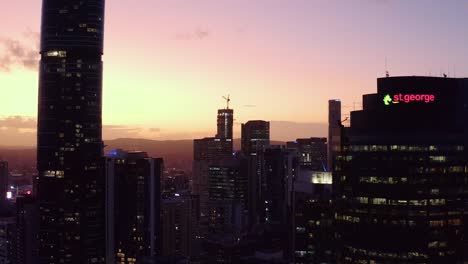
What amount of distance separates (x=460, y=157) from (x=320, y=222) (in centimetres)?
4860

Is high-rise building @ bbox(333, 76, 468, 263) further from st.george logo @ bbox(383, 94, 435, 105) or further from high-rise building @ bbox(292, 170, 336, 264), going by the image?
high-rise building @ bbox(292, 170, 336, 264)

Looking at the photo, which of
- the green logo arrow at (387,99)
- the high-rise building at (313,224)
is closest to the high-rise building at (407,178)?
the green logo arrow at (387,99)

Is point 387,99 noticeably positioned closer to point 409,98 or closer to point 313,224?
point 409,98

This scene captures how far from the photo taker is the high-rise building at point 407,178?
109 metres

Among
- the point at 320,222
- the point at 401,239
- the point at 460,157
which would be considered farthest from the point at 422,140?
the point at 320,222

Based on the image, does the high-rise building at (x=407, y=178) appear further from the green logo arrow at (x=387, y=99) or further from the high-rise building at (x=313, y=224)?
the high-rise building at (x=313, y=224)

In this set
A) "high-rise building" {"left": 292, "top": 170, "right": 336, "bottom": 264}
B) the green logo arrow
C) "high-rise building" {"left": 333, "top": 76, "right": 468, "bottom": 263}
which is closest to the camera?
"high-rise building" {"left": 333, "top": 76, "right": 468, "bottom": 263}

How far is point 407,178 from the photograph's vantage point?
110125 mm

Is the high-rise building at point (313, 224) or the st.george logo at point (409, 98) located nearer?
the st.george logo at point (409, 98)

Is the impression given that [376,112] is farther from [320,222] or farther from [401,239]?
[320,222]

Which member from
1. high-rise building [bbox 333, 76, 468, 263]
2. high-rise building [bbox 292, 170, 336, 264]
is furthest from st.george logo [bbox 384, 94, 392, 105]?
high-rise building [bbox 292, 170, 336, 264]

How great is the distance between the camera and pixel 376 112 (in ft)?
375

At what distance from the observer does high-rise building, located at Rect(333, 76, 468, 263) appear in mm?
109438

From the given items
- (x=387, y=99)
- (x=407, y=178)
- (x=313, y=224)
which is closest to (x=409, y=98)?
(x=387, y=99)
